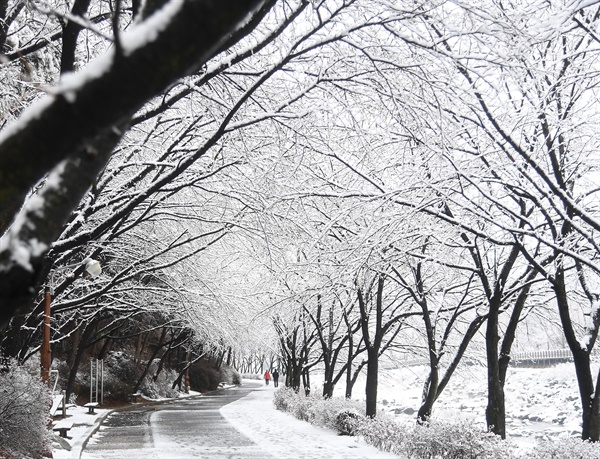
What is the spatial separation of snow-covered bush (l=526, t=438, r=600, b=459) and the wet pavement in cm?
552

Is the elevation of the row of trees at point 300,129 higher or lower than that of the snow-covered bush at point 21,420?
higher

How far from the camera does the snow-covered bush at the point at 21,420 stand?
8.91 m

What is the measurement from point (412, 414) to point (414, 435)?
2380 centimetres

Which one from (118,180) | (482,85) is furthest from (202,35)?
(118,180)

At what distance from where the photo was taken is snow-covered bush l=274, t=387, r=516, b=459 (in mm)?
8992

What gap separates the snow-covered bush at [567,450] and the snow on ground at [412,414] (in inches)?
52.3

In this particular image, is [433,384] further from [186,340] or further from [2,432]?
[186,340]

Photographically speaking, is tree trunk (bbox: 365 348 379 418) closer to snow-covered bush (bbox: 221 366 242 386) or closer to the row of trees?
the row of trees

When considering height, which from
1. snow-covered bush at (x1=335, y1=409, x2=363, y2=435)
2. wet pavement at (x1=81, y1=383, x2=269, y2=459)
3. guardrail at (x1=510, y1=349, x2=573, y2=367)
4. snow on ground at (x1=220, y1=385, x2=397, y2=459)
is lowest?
wet pavement at (x1=81, y1=383, x2=269, y2=459)

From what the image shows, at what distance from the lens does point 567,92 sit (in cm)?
922

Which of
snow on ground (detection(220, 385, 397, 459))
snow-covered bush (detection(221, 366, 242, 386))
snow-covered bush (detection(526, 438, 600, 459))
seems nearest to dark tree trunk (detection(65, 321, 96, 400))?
snow on ground (detection(220, 385, 397, 459))

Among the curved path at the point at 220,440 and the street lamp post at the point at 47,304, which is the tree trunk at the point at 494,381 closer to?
the curved path at the point at 220,440

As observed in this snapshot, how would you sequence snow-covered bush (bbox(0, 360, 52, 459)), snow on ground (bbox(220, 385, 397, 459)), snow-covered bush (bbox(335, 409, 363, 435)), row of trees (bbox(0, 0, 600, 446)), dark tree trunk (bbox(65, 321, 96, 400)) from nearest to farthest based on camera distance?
row of trees (bbox(0, 0, 600, 446)), snow-covered bush (bbox(0, 360, 52, 459)), snow on ground (bbox(220, 385, 397, 459)), snow-covered bush (bbox(335, 409, 363, 435)), dark tree trunk (bbox(65, 321, 96, 400))

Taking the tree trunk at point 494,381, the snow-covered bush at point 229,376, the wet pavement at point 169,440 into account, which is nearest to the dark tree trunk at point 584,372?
the tree trunk at point 494,381
